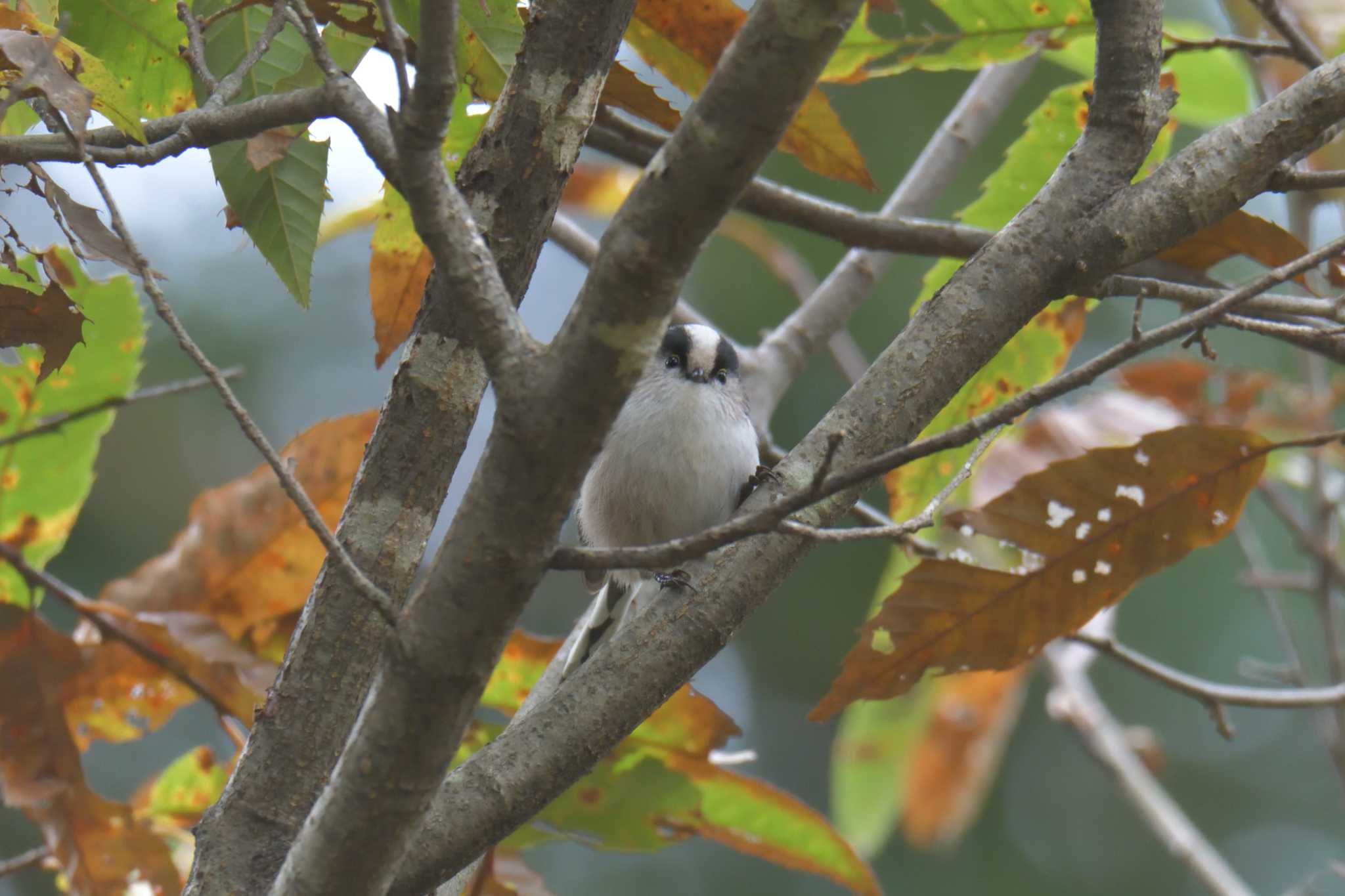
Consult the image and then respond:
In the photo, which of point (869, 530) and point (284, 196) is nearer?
point (869, 530)

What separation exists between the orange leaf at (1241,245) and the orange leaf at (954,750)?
2.06 meters

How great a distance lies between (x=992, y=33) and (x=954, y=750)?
2.51 m

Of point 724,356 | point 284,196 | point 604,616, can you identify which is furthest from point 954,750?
point 284,196

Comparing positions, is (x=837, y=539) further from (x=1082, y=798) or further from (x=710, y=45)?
(x=1082, y=798)

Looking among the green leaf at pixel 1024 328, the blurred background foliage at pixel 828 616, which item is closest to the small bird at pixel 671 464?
the green leaf at pixel 1024 328

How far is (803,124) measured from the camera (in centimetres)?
176

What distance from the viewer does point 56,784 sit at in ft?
6.48

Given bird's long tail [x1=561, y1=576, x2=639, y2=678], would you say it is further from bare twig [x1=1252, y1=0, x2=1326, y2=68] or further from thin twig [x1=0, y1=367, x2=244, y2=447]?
bare twig [x1=1252, y1=0, x2=1326, y2=68]

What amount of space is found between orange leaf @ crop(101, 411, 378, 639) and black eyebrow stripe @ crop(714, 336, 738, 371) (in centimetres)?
110

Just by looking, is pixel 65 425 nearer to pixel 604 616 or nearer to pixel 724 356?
pixel 604 616

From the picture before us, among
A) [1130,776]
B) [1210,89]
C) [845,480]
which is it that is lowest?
[845,480]

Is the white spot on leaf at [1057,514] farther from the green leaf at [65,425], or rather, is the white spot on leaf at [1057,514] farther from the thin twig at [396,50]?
the green leaf at [65,425]

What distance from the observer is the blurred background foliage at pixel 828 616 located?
7.55m

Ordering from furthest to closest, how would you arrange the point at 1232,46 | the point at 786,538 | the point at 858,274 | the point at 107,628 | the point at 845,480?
the point at 858,274 < the point at 107,628 < the point at 1232,46 < the point at 786,538 < the point at 845,480
